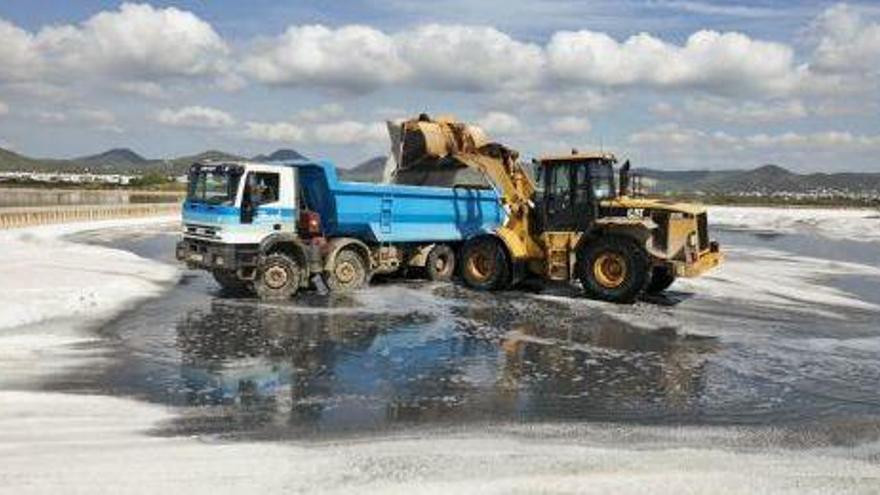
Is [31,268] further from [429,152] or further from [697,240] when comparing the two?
[697,240]

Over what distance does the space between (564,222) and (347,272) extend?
13.7 ft

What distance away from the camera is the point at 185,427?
8586mm

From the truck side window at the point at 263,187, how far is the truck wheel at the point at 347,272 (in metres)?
1.78

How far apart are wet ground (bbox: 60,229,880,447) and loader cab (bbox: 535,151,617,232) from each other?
4.72 ft

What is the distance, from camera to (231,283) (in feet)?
63.6

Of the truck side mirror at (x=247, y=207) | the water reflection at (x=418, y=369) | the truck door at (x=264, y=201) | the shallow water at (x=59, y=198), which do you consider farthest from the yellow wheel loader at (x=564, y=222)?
the shallow water at (x=59, y=198)

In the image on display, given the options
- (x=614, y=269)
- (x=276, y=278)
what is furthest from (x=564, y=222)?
(x=276, y=278)

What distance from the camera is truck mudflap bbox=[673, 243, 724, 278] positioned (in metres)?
18.0

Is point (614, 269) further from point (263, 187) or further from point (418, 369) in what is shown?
point (418, 369)

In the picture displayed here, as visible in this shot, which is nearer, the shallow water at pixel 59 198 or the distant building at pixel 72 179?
the shallow water at pixel 59 198

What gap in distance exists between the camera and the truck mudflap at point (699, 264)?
59.0ft

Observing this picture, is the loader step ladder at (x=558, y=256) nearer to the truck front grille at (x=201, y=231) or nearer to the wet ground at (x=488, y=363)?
the wet ground at (x=488, y=363)

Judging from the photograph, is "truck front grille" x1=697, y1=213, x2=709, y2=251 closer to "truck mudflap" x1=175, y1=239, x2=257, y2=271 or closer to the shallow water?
"truck mudflap" x1=175, y1=239, x2=257, y2=271

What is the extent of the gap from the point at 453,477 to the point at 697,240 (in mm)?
12104
